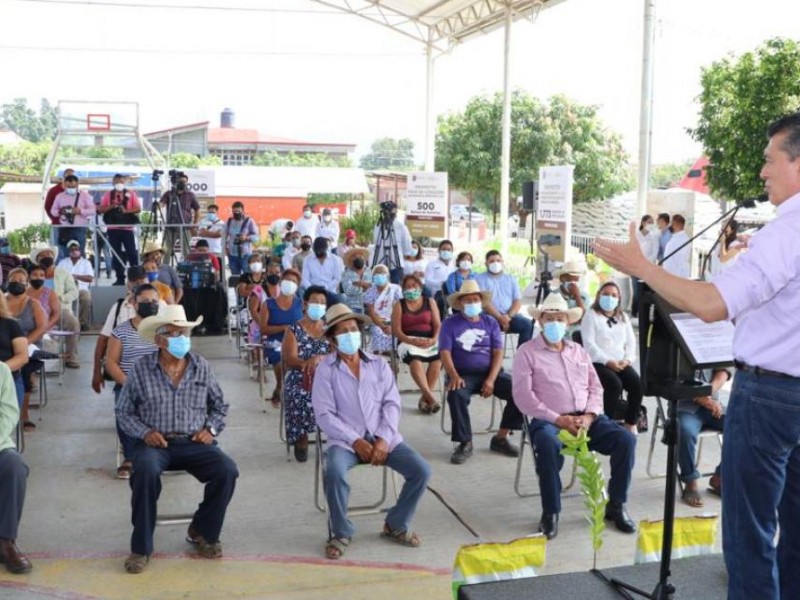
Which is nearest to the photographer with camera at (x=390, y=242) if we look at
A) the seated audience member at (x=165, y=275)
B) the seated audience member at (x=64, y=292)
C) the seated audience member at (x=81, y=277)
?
the seated audience member at (x=165, y=275)

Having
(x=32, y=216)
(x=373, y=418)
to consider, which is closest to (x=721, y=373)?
(x=373, y=418)

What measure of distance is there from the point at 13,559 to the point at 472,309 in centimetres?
A: 349

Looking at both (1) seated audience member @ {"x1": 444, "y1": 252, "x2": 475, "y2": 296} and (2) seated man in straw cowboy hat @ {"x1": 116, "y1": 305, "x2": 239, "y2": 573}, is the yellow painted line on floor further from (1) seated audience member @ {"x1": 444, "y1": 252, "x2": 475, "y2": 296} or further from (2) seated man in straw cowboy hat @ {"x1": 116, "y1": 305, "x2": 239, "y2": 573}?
(1) seated audience member @ {"x1": 444, "y1": 252, "x2": 475, "y2": 296}

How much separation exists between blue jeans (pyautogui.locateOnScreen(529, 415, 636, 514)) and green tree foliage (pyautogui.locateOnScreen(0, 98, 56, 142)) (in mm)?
99591

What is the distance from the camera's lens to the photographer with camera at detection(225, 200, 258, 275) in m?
14.0

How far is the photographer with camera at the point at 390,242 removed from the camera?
38.9 ft

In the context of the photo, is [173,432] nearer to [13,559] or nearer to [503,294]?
[13,559]

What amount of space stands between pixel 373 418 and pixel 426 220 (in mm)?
10774

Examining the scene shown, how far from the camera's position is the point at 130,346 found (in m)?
5.93

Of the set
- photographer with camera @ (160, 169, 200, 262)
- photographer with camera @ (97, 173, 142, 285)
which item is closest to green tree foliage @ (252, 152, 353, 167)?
photographer with camera @ (97, 173, 142, 285)

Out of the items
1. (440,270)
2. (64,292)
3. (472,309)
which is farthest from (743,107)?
(64,292)

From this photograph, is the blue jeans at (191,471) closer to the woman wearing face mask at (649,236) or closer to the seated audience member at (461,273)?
the seated audience member at (461,273)

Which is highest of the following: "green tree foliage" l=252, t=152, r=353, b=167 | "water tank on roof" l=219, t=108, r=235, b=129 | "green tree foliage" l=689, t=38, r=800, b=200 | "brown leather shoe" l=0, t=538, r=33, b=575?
"water tank on roof" l=219, t=108, r=235, b=129

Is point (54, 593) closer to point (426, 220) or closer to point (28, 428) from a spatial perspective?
point (28, 428)
